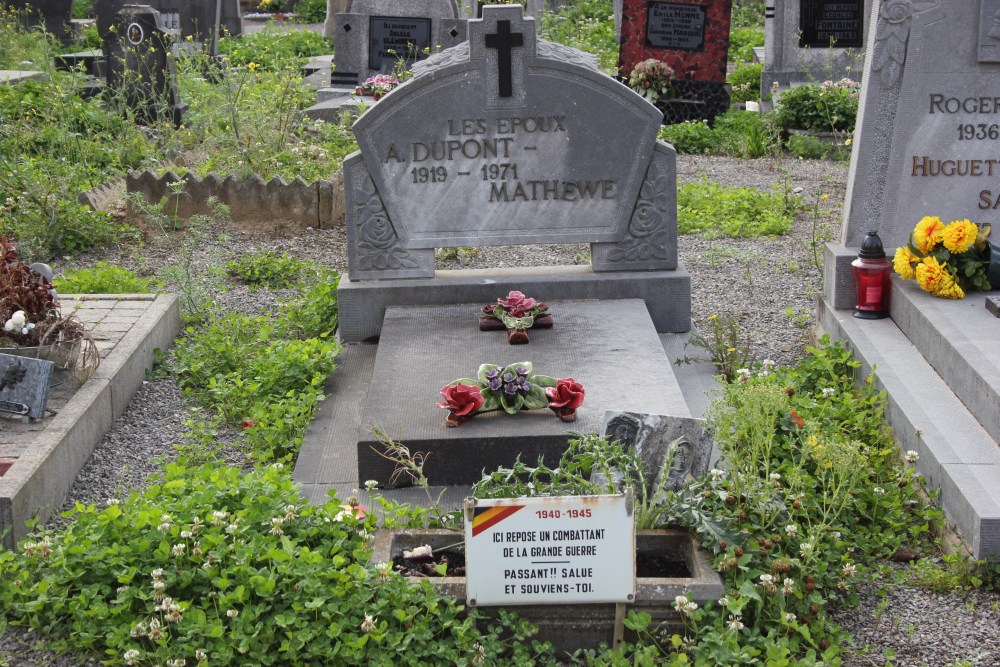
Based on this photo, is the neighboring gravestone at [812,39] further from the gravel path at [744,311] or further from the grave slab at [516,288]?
the grave slab at [516,288]

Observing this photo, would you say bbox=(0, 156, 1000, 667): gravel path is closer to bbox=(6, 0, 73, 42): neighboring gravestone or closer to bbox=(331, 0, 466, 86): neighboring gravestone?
bbox=(331, 0, 466, 86): neighboring gravestone

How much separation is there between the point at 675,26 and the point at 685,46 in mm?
279

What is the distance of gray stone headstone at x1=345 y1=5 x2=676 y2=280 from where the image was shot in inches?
238

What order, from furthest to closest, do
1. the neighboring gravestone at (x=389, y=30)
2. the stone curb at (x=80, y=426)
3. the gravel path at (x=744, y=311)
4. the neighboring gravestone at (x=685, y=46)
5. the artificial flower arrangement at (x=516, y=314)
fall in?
the neighboring gravestone at (x=389, y=30)
the neighboring gravestone at (x=685, y=46)
the artificial flower arrangement at (x=516, y=314)
the stone curb at (x=80, y=426)
the gravel path at (x=744, y=311)

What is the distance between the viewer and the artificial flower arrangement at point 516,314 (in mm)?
5719

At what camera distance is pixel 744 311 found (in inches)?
276

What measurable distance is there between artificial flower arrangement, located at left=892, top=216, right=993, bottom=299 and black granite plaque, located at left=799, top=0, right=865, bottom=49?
8135mm

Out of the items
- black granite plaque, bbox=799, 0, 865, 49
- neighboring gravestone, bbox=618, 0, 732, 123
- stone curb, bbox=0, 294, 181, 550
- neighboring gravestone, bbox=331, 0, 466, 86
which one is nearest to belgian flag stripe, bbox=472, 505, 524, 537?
stone curb, bbox=0, 294, 181, 550

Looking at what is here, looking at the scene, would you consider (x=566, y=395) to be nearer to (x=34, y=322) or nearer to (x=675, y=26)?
(x=34, y=322)

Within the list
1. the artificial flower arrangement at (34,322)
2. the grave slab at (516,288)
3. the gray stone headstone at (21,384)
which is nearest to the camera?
the gray stone headstone at (21,384)

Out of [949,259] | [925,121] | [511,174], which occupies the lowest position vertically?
[949,259]

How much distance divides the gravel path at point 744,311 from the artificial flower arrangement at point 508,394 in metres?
1.06

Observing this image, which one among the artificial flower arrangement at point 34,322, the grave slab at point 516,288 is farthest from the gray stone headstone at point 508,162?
the artificial flower arrangement at point 34,322

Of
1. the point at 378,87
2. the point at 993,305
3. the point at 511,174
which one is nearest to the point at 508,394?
the point at 511,174
